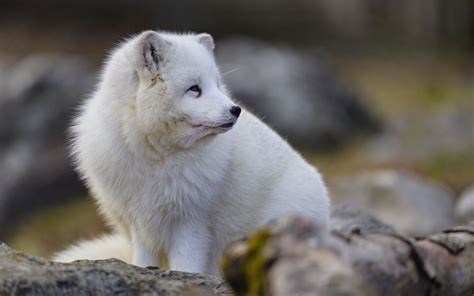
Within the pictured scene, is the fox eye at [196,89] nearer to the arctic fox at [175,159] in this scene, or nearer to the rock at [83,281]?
the arctic fox at [175,159]

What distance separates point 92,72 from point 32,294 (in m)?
11.4

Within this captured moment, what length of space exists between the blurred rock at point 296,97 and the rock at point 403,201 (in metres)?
3.49

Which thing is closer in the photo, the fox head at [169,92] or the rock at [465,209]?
the fox head at [169,92]

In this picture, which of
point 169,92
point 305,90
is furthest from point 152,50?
point 305,90

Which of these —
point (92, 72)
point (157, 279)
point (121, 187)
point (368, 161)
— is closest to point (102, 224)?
point (92, 72)

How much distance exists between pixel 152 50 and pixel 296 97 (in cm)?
964

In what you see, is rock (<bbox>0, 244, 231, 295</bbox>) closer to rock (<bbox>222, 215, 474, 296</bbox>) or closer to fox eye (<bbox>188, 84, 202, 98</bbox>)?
rock (<bbox>222, 215, 474, 296</bbox>)

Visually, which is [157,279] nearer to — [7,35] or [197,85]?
[197,85]

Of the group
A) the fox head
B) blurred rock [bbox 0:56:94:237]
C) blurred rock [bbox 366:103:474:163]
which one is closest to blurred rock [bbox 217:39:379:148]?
blurred rock [bbox 366:103:474:163]

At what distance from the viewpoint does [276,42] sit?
21.3 m

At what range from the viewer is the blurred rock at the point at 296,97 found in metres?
15.0

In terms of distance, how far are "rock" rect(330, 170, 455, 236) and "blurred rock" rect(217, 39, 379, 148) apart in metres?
3.49

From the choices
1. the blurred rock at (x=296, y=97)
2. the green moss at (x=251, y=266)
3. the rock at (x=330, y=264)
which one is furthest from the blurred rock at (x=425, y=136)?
the green moss at (x=251, y=266)

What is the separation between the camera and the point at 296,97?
1523cm
